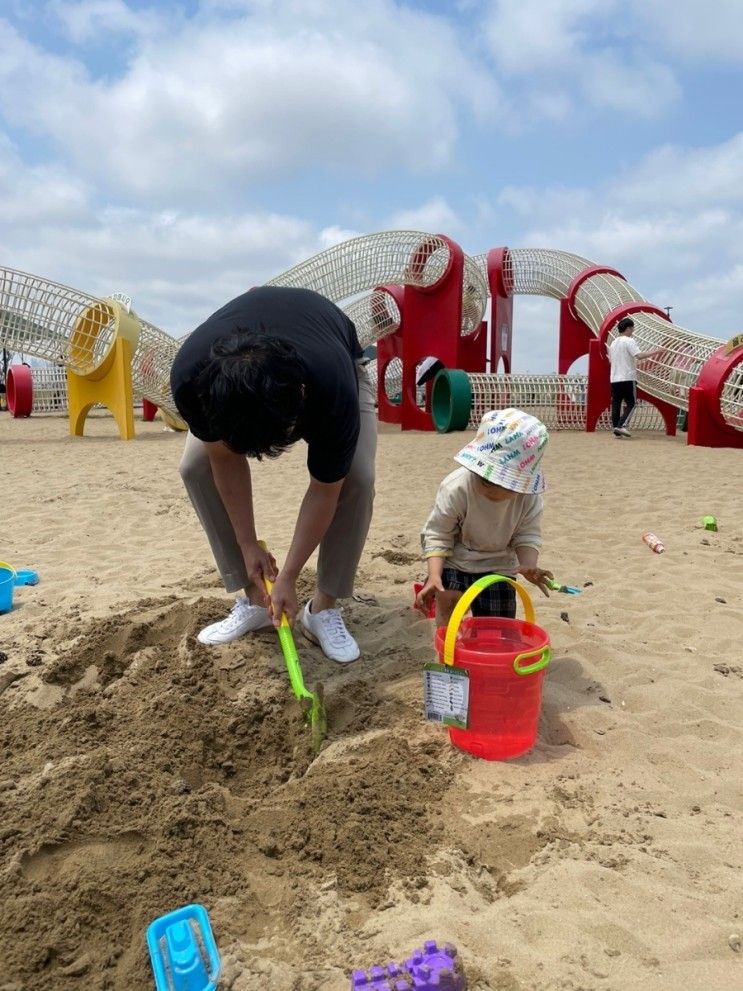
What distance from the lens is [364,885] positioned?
1654 mm

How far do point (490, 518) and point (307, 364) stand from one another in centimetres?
98

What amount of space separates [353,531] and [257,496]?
357cm

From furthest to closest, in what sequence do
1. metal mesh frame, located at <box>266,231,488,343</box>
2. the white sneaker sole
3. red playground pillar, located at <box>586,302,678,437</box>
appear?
metal mesh frame, located at <box>266,231,488,343</box> → red playground pillar, located at <box>586,302,678,437</box> → the white sneaker sole

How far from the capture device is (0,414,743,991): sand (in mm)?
1492

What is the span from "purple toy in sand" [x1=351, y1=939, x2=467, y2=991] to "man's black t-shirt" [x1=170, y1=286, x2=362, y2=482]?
128 cm

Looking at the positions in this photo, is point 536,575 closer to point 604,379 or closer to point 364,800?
point 364,800

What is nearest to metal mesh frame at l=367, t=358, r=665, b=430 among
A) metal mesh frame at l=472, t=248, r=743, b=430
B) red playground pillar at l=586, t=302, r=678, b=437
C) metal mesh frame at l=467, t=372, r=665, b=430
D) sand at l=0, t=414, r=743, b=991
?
metal mesh frame at l=467, t=372, r=665, b=430

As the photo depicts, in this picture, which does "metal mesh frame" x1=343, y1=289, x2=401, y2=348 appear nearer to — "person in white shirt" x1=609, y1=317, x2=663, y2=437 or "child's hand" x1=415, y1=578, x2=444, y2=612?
"person in white shirt" x1=609, y1=317, x2=663, y2=437

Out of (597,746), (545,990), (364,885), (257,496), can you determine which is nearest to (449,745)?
(597,746)

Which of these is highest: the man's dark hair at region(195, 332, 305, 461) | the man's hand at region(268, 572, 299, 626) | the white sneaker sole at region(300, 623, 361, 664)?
the man's dark hair at region(195, 332, 305, 461)

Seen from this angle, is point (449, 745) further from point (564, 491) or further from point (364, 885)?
point (564, 491)

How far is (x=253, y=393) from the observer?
5.49 feet

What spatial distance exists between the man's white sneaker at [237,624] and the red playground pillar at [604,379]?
9687 mm

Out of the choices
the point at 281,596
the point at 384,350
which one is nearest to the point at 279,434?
the point at 281,596
